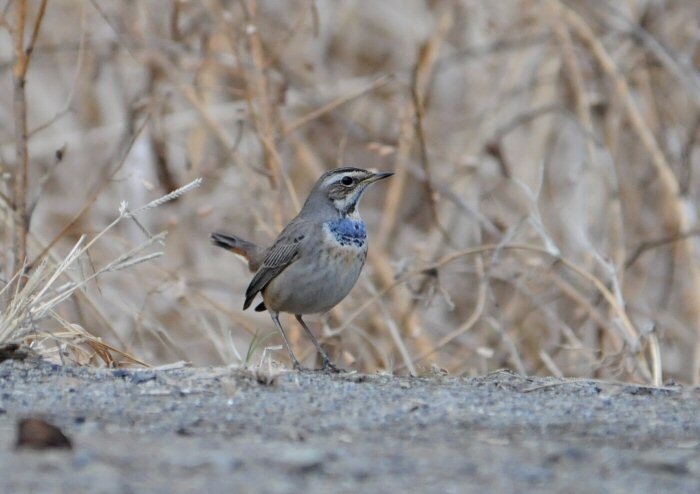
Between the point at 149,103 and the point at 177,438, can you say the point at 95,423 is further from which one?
the point at 149,103

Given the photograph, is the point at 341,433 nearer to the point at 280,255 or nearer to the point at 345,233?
the point at 345,233

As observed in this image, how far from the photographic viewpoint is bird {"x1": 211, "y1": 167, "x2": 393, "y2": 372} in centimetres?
723

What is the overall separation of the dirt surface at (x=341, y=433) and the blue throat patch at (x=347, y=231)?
1.72 m

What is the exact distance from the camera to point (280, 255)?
7438 millimetres

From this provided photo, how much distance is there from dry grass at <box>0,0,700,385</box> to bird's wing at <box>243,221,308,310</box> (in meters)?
0.44

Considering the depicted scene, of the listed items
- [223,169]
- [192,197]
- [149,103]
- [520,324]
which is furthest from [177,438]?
[192,197]

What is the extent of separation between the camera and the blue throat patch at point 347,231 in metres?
7.30

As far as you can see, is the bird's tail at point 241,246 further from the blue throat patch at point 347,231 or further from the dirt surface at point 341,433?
the dirt surface at point 341,433

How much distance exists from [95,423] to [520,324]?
5.38 metres

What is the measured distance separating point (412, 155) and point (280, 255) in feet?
12.7

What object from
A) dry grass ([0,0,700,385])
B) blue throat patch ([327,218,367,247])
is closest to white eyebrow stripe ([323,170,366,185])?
blue throat patch ([327,218,367,247])

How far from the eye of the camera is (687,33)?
10.5m

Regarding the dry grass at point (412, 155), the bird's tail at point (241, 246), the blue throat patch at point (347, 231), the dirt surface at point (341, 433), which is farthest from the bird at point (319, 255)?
the dirt surface at point (341, 433)

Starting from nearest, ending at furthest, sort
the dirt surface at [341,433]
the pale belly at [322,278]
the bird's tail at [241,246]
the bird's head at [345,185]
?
the dirt surface at [341,433] < the pale belly at [322,278] < the bird's head at [345,185] < the bird's tail at [241,246]
